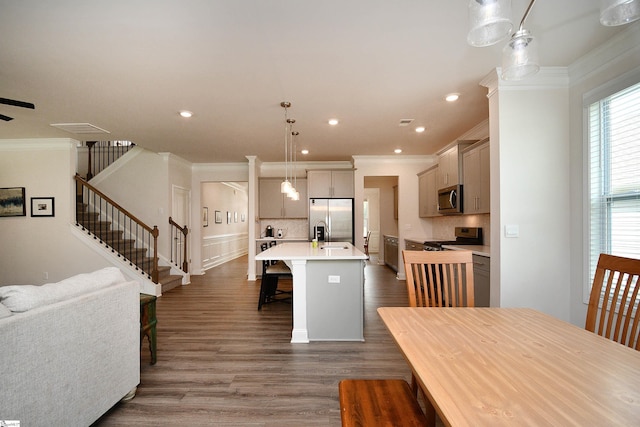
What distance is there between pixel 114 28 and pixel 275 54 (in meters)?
1.16

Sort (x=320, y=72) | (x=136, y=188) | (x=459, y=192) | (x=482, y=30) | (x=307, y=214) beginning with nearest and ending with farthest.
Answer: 1. (x=482, y=30)
2. (x=320, y=72)
3. (x=459, y=192)
4. (x=136, y=188)
5. (x=307, y=214)

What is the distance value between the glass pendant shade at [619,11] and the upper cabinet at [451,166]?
3.59 m

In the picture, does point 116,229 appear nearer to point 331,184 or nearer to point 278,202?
point 278,202

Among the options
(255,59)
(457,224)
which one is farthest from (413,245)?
(255,59)

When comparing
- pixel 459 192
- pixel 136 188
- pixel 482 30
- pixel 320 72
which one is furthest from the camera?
pixel 136 188

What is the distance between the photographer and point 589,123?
264cm

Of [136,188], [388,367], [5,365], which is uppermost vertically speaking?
[136,188]

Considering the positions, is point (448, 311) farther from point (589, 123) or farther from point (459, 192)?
point (459, 192)

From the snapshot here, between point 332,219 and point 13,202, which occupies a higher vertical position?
point 13,202

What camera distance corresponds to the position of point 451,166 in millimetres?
4727

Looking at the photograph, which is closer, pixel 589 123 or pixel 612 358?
pixel 612 358

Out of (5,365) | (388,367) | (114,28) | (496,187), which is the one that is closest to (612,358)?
(388,367)

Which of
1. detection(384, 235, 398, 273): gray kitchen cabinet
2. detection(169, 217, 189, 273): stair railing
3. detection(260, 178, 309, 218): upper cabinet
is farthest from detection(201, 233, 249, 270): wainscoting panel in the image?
detection(384, 235, 398, 273): gray kitchen cabinet

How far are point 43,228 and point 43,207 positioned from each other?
1.15 feet
